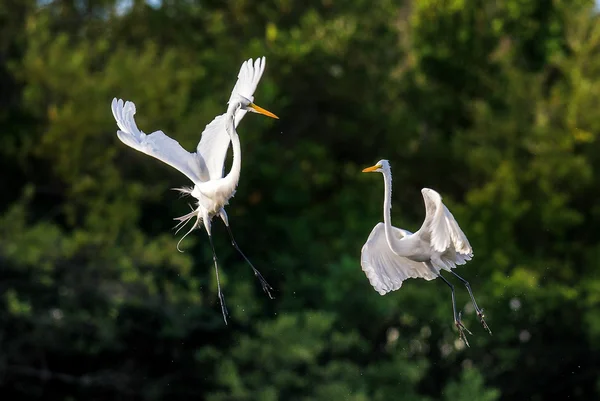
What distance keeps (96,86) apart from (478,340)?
5101 mm

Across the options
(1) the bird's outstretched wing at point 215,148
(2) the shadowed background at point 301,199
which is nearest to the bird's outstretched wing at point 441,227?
(1) the bird's outstretched wing at point 215,148

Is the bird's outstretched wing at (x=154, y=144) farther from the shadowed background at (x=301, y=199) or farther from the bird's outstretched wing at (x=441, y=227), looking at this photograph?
the shadowed background at (x=301, y=199)

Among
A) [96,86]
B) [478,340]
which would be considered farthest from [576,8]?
[96,86]

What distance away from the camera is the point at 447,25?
20.1m

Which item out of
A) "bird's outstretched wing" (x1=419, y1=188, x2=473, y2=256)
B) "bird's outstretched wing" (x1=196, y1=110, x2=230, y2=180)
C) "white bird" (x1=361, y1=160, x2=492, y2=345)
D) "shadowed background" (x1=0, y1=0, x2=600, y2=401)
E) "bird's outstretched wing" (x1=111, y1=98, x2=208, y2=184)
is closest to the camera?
"bird's outstretched wing" (x1=419, y1=188, x2=473, y2=256)

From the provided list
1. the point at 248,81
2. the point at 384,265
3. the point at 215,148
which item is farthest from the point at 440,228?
the point at 215,148

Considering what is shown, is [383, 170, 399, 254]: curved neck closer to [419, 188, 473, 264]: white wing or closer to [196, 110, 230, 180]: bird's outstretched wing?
[419, 188, 473, 264]: white wing

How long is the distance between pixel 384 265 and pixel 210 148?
117cm

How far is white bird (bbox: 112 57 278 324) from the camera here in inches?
294

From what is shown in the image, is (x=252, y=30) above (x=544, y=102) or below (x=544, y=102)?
above

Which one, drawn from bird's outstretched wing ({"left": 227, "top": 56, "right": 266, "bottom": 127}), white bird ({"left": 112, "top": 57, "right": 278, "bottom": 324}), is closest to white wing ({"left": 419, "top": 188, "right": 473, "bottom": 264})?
white bird ({"left": 112, "top": 57, "right": 278, "bottom": 324})

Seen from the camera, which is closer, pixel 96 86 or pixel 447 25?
pixel 96 86

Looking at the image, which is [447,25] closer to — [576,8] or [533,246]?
[576,8]

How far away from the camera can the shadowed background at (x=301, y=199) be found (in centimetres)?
1509
